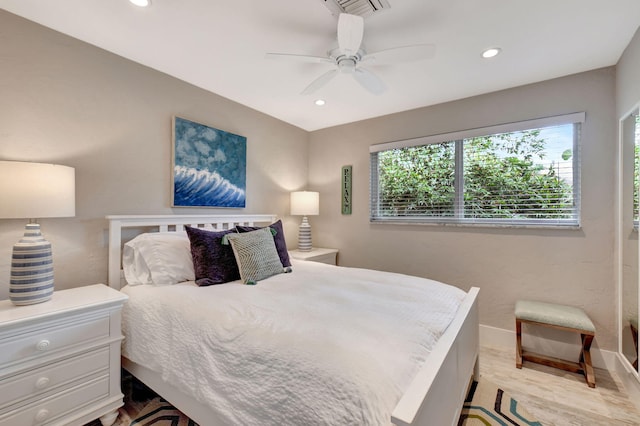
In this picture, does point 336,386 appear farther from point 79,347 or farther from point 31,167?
point 31,167

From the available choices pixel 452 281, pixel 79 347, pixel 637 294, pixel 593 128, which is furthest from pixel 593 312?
pixel 79 347

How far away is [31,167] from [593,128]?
3.93 m

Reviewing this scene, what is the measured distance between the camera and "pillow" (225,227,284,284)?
2.04 meters

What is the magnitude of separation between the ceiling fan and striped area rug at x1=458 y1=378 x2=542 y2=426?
2.25m

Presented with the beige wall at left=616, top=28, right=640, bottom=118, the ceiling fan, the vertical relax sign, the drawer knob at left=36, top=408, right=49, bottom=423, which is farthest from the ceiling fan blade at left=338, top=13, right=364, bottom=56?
the drawer knob at left=36, top=408, right=49, bottom=423

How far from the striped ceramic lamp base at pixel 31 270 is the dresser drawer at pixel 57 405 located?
51 centimetres

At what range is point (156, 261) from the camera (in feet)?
6.45

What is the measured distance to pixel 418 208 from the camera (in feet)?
10.5

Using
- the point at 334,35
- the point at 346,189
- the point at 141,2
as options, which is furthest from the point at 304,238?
the point at 141,2

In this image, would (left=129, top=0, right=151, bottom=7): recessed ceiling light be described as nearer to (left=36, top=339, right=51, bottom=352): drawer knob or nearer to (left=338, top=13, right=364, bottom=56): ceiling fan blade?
(left=338, top=13, right=364, bottom=56): ceiling fan blade

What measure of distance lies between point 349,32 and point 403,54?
379 millimetres

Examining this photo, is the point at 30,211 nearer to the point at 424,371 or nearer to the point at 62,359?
the point at 62,359

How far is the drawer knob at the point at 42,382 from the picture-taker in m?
1.41

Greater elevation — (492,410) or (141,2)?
(141,2)
